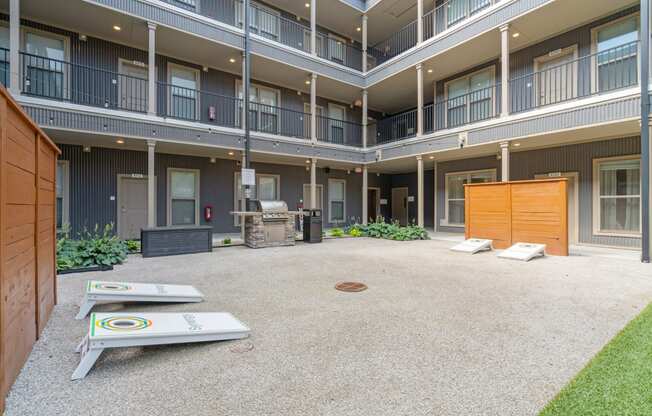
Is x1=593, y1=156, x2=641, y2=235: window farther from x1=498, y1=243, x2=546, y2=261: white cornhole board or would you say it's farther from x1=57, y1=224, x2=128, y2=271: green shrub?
x1=57, y1=224, x2=128, y2=271: green shrub

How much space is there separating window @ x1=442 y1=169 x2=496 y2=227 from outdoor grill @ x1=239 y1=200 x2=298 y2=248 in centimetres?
717

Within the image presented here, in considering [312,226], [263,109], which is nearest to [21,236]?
[312,226]

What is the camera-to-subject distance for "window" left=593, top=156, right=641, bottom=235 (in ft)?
27.1

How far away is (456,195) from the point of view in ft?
41.9

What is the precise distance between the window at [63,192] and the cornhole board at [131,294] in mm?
7337

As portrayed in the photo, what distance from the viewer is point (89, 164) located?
9.59 m

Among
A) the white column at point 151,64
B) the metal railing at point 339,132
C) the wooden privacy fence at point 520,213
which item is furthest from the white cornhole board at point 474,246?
the white column at point 151,64

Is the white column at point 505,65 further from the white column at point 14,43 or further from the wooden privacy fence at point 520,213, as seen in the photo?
the white column at point 14,43

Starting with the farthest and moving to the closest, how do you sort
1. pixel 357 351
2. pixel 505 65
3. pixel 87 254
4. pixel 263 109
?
pixel 263 109 → pixel 505 65 → pixel 87 254 → pixel 357 351

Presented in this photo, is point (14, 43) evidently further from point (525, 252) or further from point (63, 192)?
point (525, 252)

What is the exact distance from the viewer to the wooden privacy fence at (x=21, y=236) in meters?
1.90

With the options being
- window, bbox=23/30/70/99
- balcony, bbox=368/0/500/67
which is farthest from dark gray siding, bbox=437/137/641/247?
window, bbox=23/30/70/99

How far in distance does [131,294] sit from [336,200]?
1225 cm

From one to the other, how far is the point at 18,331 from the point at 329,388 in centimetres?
232
